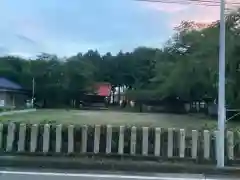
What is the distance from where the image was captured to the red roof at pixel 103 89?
9.86 m

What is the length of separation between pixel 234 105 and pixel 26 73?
580 centimetres

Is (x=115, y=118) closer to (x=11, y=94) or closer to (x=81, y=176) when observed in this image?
(x=81, y=176)

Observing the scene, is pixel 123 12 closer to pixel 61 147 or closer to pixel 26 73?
pixel 26 73

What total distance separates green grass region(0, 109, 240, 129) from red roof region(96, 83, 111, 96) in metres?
Answer: 0.56

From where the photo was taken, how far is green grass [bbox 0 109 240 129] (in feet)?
29.0

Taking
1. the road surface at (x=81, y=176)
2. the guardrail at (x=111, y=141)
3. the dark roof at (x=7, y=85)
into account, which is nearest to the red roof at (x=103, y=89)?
the guardrail at (x=111, y=141)

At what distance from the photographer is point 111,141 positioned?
8.25 meters

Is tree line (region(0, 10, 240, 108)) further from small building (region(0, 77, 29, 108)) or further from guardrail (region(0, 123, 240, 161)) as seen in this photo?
guardrail (region(0, 123, 240, 161))

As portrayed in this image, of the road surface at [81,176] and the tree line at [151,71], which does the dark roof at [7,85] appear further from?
the road surface at [81,176]

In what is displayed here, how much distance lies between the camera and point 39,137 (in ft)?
27.5

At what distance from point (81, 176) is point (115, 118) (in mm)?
2802

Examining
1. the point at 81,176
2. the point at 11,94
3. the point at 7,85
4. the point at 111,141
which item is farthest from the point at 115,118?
the point at 7,85

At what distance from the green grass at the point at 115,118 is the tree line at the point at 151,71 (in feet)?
1.67

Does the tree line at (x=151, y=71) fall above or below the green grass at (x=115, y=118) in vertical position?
above
